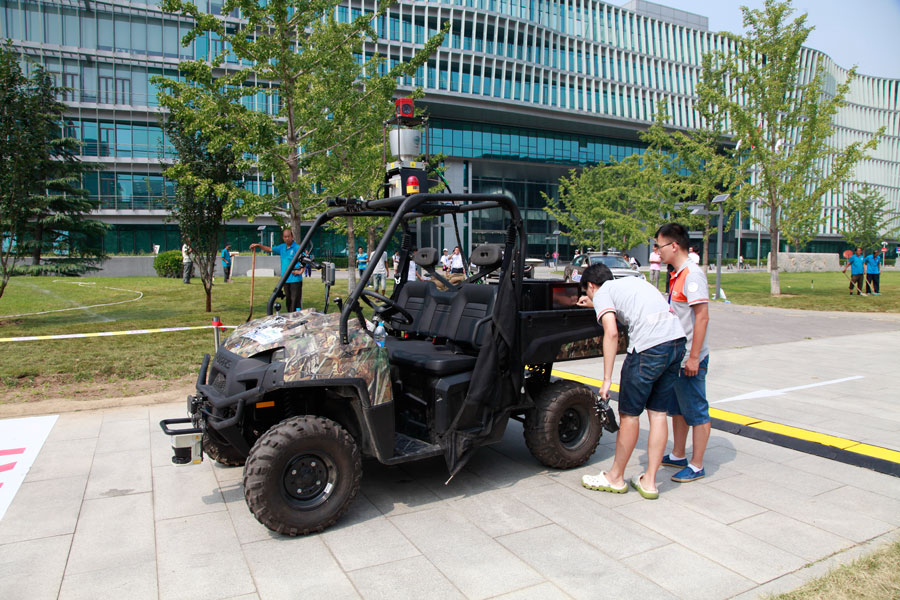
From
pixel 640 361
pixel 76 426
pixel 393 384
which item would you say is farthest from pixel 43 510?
pixel 640 361

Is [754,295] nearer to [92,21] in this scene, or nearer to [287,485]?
[287,485]

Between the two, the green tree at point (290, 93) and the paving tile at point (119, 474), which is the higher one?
the green tree at point (290, 93)

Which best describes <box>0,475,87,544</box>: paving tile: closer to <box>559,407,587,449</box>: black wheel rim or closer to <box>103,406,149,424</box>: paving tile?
<box>103,406,149,424</box>: paving tile

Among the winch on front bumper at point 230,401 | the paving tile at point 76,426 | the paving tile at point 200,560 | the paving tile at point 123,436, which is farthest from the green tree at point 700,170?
the paving tile at point 200,560

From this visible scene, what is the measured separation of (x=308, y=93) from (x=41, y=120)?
217 inches

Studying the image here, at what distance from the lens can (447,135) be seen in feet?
195

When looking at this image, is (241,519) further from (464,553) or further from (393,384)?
(464,553)

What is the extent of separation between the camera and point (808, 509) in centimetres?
418

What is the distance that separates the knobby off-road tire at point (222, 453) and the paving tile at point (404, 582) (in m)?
1.69

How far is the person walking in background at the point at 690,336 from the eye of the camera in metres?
4.47

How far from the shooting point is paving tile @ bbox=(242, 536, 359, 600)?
10.4 ft

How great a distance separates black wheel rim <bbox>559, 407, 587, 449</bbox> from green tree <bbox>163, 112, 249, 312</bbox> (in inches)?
401

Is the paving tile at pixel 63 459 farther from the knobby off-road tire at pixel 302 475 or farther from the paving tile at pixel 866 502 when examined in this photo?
the paving tile at pixel 866 502

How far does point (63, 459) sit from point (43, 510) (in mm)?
1110
